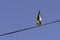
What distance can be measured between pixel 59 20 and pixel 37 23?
1.85 m

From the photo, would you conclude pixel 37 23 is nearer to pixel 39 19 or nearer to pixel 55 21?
pixel 39 19

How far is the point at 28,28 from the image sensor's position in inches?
741

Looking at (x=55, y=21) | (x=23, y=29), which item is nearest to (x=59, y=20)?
(x=55, y=21)

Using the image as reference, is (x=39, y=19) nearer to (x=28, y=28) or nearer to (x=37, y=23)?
(x=37, y=23)

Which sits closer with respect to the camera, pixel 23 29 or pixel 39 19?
pixel 23 29

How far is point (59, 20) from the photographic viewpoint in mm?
18547

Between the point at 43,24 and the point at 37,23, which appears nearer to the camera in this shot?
the point at 43,24

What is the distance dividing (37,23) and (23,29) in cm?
143

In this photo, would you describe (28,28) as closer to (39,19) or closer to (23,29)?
(23,29)

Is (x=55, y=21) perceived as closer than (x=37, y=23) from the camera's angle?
Yes

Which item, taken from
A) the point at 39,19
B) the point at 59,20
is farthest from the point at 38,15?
the point at 59,20

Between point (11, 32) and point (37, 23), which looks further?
point (37, 23)

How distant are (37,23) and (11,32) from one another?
188cm

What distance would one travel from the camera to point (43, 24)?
62.1ft
